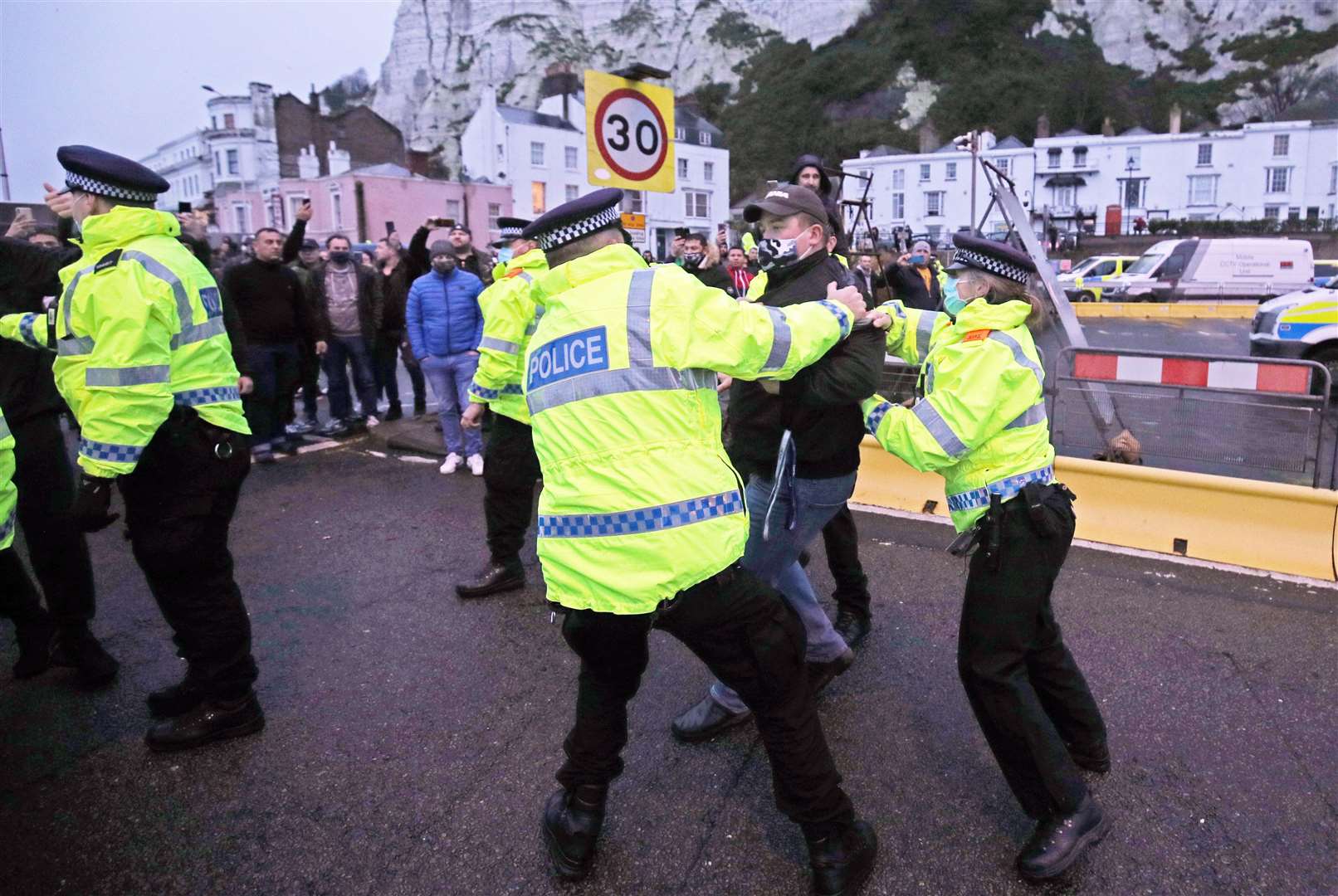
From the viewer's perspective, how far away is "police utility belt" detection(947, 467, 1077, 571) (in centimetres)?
268

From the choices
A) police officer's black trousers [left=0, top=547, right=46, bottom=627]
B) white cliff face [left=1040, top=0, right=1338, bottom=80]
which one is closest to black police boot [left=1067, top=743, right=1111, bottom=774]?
police officer's black trousers [left=0, top=547, right=46, bottom=627]

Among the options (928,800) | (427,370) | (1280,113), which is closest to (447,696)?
(928,800)

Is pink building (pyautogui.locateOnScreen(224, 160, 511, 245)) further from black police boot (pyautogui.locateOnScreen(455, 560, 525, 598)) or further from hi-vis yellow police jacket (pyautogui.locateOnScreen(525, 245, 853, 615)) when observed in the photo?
hi-vis yellow police jacket (pyautogui.locateOnScreen(525, 245, 853, 615))

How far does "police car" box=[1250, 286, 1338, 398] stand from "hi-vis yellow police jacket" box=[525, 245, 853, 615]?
33.6ft

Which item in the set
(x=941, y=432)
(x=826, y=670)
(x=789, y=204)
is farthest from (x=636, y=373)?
(x=826, y=670)

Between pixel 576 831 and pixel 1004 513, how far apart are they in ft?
5.24

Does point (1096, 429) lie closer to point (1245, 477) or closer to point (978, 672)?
point (1245, 477)

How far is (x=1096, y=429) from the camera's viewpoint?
19.8 ft

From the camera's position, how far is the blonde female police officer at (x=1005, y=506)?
2662 millimetres

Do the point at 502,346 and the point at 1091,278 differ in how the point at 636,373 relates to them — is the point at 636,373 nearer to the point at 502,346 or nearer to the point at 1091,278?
the point at 502,346

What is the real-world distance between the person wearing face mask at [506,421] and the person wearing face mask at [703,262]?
14.1ft

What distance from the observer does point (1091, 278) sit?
32156 millimetres

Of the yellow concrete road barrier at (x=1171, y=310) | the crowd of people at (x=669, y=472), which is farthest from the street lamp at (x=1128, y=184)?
the crowd of people at (x=669, y=472)

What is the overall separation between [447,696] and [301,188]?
171ft
